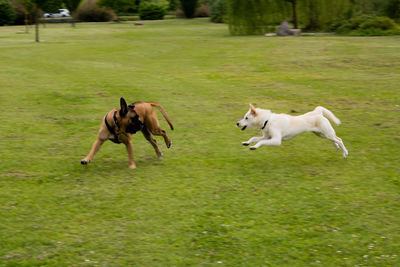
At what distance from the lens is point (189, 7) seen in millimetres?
79312

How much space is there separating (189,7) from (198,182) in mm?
72615

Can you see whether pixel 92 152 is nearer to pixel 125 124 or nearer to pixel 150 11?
pixel 125 124

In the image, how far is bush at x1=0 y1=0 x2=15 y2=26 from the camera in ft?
214

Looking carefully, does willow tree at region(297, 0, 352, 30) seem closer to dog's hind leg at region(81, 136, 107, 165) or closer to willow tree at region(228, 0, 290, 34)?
willow tree at region(228, 0, 290, 34)

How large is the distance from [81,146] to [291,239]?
675cm

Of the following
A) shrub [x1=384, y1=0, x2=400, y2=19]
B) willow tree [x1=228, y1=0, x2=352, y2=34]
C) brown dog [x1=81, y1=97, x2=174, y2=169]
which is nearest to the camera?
brown dog [x1=81, y1=97, x2=174, y2=169]

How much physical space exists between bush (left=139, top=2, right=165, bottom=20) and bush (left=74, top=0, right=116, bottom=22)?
493cm

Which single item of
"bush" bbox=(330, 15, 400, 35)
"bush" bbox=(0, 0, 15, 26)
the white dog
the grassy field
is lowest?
the grassy field

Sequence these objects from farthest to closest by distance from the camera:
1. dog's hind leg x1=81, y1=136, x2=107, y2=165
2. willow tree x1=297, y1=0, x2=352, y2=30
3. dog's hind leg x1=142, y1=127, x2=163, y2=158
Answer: willow tree x1=297, y1=0, x2=352, y2=30 → dog's hind leg x1=142, y1=127, x2=163, y2=158 → dog's hind leg x1=81, y1=136, x2=107, y2=165

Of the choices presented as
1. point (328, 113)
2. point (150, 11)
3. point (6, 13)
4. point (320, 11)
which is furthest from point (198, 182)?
point (150, 11)

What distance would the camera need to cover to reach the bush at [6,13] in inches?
2574

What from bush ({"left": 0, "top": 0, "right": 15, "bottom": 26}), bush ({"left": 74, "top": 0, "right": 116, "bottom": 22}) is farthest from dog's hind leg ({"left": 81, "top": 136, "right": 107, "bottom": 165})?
bush ({"left": 74, "top": 0, "right": 116, "bottom": 22})

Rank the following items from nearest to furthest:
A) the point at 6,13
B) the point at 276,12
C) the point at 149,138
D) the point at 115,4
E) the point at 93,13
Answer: the point at 149,138, the point at 276,12, the point at 6,13, the point at 115,4, the point at 93,13

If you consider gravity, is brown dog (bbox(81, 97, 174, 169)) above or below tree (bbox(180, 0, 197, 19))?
below
